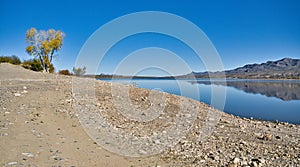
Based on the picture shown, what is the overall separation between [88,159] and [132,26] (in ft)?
16.6

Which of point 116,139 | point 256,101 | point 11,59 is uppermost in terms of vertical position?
point 11,59

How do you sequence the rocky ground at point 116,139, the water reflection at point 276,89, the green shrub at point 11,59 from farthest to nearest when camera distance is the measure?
the green shrub at point 11,59
the water reflection at point 276,89
the rocky ground at point 116,139

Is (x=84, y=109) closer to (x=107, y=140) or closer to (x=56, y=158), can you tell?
(x=107, y=140)

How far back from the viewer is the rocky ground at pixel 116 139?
5.93 metres

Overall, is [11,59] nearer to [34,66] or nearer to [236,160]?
[34,66]

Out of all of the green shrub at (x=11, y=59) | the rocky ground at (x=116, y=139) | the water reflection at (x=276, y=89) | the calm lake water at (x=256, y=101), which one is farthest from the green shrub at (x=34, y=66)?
the water reflection at (x=276, y=89)

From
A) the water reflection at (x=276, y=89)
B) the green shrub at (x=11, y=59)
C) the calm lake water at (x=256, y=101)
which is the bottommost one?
the calm lake water at (x=256, y=101)

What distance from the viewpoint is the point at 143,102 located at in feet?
45.2

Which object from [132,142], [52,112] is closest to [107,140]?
[132,142]

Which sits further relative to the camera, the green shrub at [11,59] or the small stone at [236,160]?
the green shrub at [11,59]

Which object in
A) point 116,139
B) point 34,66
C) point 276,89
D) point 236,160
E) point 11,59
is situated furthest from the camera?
point 276,89

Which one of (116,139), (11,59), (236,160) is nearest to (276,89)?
(236,160)

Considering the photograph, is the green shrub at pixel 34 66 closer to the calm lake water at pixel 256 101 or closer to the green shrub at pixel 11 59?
the green shrub at pixel 11 59

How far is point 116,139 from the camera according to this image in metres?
7.44
